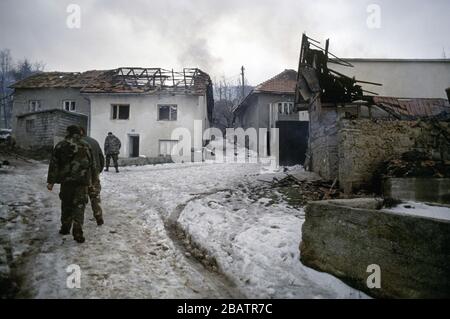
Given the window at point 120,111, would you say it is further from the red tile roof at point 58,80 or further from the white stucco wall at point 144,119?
the red tile roof at point 58,80

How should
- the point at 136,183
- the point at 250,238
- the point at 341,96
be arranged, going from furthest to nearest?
the point at 136,183 < the point at 341,96 < the point at 250,238

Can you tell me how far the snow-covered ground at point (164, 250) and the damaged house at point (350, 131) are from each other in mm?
2191

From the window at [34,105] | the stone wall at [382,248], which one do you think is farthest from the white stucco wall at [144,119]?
the stone wall at [382,248]

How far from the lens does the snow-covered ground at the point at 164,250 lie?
3.00 metres

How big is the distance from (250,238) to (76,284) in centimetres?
253

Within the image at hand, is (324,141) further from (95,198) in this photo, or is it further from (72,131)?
(72,131)

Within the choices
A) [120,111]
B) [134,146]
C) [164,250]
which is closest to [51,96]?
[120,111]

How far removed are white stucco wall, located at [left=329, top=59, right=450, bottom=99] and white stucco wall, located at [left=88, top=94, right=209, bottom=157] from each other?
33.8 feet

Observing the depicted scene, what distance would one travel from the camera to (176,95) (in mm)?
19000

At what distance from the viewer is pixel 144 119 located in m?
19.0

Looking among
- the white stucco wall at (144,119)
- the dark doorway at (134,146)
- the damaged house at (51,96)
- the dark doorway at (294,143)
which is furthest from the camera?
the damaged house at (51,96)

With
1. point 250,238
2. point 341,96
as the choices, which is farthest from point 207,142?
point 250,238

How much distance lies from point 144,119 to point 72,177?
51.6ft

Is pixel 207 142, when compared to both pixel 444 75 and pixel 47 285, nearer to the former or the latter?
pixel 444 75
